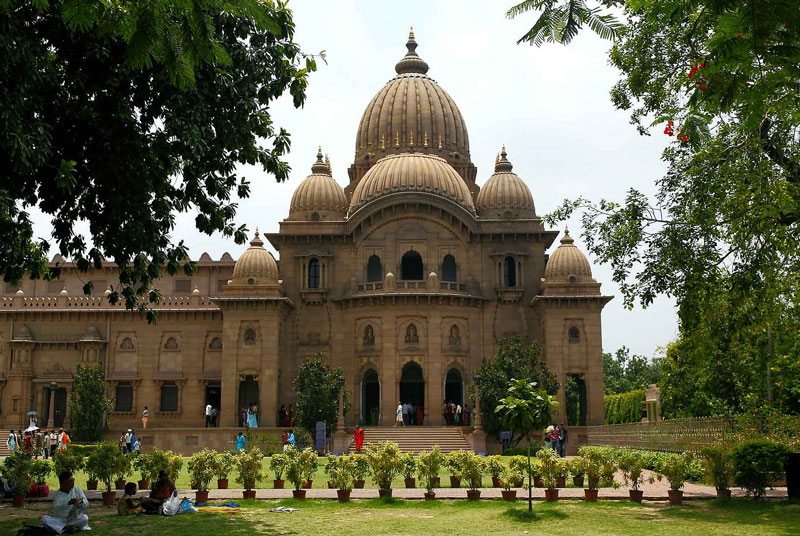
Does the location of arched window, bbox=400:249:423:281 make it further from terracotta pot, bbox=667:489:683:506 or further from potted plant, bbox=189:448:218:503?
terracotta pot, bbox=667:489:683:506

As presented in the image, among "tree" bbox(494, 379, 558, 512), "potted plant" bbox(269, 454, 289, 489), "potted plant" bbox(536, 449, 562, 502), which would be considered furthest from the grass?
"potted plant" bbox(269, 454, 289, 489)

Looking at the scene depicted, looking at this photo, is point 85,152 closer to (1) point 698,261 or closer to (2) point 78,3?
(2) point 78,3

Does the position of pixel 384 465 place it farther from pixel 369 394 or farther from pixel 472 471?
pixel 369 394

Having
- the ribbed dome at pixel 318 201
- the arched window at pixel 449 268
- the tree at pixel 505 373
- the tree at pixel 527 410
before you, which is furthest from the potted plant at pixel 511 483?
the ribbed dome at pixel 318 201

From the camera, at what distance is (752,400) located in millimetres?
28453

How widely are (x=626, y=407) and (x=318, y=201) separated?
18414mm

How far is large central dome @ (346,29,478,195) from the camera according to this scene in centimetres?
4725

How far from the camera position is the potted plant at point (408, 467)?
18.8 meters

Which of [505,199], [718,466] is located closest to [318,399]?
[505,199]

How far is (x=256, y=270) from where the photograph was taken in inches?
1602

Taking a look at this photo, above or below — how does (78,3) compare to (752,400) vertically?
above

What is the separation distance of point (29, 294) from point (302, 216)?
50.2ft

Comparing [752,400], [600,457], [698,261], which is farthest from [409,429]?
[698,261]

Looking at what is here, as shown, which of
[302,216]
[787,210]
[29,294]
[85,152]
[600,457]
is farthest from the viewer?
[29,294]
